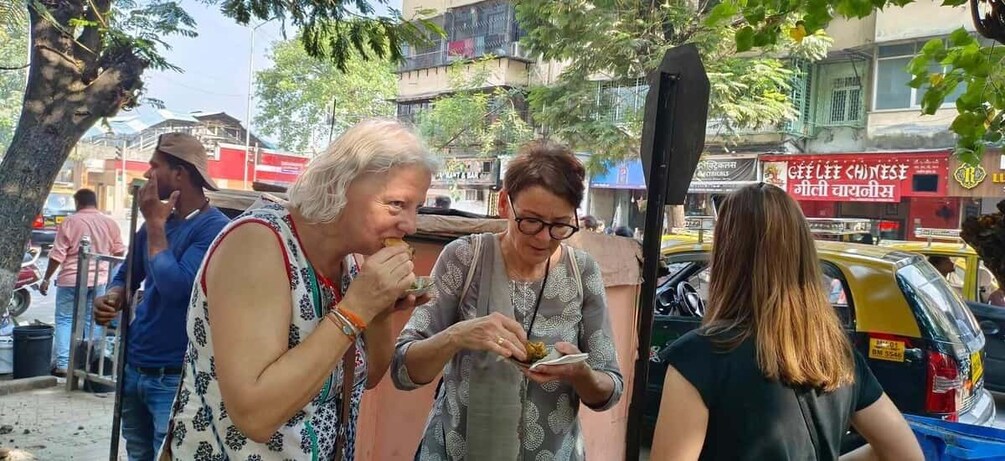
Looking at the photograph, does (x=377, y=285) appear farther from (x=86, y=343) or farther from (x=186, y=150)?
(x=86, y=343)

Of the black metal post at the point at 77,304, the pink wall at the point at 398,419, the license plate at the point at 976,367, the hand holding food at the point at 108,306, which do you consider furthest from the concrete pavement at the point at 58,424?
the license plate at the point at 976,367

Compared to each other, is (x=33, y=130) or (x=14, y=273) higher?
(x=33, y=130)

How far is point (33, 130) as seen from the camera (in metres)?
4.06

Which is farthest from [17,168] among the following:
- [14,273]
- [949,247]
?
[949,247]

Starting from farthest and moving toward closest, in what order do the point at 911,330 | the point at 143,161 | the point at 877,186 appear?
1. the point at 143,161
2. the point at 877,186
3. the point at 911,330

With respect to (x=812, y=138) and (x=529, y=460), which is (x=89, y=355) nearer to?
(x=529, y=460)

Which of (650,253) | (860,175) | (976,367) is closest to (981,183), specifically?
(860,175)

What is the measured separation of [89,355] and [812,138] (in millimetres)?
18189

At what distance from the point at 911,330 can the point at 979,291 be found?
458 centimetres

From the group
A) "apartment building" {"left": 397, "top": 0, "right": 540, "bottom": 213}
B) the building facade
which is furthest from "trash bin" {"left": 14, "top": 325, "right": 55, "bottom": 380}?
the building facade

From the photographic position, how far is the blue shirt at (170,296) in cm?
299

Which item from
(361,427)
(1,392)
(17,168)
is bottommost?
(1,392)

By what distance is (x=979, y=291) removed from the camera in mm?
8547

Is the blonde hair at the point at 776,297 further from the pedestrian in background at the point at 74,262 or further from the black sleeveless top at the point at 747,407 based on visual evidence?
the pedestrian in background at the point at 74,262
